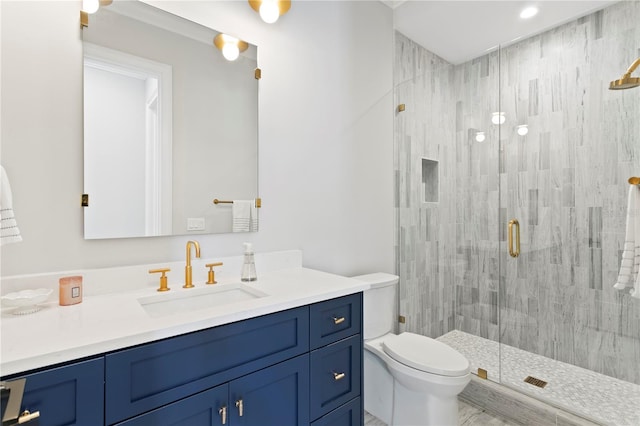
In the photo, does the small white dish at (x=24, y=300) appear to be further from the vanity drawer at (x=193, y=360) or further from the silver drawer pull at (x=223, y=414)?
the silver drawer pull at (x=223, y=414)

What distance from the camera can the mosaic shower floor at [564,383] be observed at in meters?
1.77

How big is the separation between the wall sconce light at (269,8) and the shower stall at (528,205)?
1.12 meters

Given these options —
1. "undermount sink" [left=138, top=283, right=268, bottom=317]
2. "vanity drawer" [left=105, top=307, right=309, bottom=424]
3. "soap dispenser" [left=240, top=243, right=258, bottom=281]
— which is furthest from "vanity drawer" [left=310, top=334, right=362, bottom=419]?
"soap dispenser" [left=240, top=243, right=258, bottom=281]

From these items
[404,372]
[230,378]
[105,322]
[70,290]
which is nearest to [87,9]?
[70,290]

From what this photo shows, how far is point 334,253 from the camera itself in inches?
81.7

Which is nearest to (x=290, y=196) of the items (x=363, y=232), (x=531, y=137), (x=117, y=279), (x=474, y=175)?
(x=363, y=232)

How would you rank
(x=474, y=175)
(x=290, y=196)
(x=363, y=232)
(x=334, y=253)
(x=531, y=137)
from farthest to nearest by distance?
(x=474, y=175), (x=531, y=137), (x=363, y=232), (x=334, y=253), (x=290, y=196)

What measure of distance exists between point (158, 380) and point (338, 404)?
78 cm

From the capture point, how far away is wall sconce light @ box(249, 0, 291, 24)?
1.65 m

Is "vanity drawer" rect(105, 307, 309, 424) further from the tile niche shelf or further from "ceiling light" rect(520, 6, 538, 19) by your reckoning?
"ceiling light" rect(520, 6, 538, 19)

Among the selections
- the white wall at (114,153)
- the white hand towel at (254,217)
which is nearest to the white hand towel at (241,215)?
the white hand towel at (254,217)

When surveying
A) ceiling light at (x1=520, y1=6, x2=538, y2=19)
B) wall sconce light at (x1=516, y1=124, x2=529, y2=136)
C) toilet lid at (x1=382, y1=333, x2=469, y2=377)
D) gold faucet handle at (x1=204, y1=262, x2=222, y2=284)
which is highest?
ceiling light at (x1=520, y1=6, x2=538, y2=19)

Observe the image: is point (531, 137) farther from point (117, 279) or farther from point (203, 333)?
point (117, 279)

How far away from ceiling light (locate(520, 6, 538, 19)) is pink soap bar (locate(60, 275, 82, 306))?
296 centimetres
